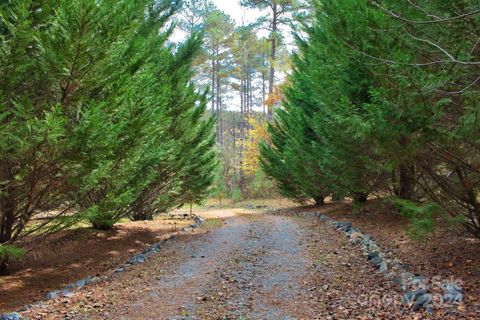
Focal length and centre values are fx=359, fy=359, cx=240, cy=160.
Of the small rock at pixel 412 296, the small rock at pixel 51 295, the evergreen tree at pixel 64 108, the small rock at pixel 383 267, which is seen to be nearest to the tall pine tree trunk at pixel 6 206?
the evergreen tree at pixel 64 108

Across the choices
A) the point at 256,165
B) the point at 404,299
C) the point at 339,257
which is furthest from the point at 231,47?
the point at 404,299

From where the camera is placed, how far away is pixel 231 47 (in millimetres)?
30766

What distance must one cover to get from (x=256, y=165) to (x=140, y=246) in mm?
16725

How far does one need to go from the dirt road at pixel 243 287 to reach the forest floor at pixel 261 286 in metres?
0.01

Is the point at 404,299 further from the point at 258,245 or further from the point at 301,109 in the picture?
the point at 301,109

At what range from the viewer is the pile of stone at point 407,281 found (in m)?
3.87

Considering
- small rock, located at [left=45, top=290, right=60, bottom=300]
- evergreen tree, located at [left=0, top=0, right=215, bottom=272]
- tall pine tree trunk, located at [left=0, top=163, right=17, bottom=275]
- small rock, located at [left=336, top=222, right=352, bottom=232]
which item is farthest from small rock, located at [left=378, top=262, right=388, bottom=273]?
tall pine tree trunk, located at [left=0, top=163, right=17, bottom=275]

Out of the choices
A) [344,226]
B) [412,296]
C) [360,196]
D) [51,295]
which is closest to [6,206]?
[51,295]

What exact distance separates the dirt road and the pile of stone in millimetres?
168

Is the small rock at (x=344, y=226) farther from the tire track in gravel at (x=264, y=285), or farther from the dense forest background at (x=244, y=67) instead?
the dense forest background at (x=244, y=67)

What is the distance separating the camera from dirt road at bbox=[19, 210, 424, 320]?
434 centimetres

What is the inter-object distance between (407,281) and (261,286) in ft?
6.52

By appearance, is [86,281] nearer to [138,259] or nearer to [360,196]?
[138,259]

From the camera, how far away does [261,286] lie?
531 cm
